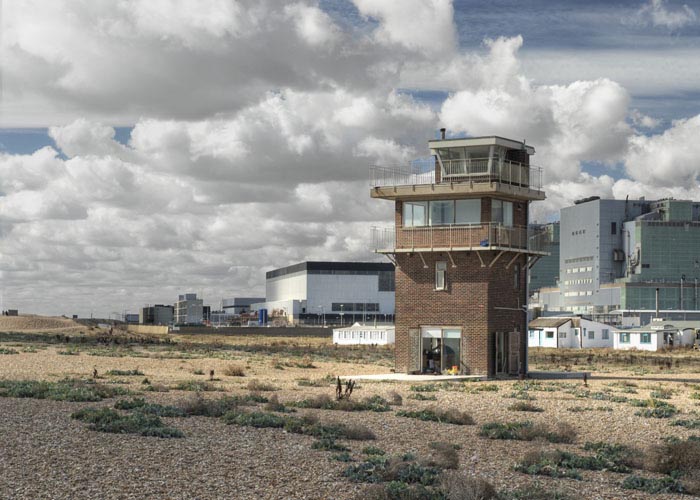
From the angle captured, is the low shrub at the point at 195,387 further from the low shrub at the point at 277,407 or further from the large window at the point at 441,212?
the large window at the point at 441,212

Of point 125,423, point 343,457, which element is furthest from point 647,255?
point 343,457

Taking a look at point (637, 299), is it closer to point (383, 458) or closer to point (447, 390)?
point (447, 390)

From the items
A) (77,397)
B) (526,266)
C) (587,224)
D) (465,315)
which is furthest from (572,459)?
(587,224)

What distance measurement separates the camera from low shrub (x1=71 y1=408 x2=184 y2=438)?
20.1 m

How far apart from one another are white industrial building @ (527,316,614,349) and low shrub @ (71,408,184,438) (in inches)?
3017

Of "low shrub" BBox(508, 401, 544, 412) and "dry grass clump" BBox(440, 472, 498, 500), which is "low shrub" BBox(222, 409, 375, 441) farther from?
"low shrub" BBox(508, 401, 544, 412)

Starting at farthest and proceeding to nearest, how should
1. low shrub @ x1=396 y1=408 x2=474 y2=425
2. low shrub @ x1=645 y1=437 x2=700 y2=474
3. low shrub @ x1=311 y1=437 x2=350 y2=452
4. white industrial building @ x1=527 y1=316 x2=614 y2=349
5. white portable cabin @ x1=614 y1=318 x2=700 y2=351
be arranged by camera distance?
white portable cabin @ x1=614 y1=318 x2=700 y2=351
white industrial building @ x1=527 y1=316 x2=614 y2=349
low shrub @ x1=396 y1=408 x2=474 y2=425
low shrub @ x1=311 y1=437 x2=350 y2=452
low shrub @ x1=645 y1=437 x2=700 y2=474

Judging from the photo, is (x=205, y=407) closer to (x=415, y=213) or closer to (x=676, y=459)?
(x=676, y=459)

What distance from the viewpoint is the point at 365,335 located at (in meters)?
102

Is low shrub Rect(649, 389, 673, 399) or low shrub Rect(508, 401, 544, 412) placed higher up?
low shrub Rect(508, 401, 544, 412)

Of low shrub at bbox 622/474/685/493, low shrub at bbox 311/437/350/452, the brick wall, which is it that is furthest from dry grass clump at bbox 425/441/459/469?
the brick wall

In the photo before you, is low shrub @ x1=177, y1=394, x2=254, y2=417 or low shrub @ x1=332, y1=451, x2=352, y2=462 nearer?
low shrub @ x1=332, y1=451, x2=352, y2=462

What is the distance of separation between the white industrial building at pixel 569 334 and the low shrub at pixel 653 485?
78561 mm

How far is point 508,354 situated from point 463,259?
5502mm
